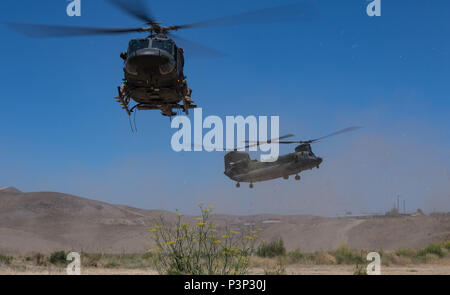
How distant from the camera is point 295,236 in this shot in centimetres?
4881

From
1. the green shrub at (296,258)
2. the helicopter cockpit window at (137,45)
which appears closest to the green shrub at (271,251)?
the green shrub at (296,258)

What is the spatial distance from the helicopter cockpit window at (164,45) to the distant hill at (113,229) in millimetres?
25633

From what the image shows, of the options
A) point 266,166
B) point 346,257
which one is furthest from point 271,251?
point 266,166

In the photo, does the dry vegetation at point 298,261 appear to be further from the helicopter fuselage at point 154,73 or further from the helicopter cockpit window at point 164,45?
the helicopter cockpit window at point 164,45

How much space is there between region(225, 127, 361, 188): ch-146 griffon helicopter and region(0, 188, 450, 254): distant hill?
16.9ft

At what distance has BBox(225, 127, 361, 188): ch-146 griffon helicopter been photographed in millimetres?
33906

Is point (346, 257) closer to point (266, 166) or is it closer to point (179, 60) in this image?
point (179, 60)

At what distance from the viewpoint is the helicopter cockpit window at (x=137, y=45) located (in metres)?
13.9

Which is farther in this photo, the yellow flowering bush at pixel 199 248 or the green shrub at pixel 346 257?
the green shrub at pixel 346 257

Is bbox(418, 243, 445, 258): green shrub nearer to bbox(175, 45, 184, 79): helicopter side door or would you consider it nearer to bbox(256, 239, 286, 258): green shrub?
bbox(256, 239, 286, 258): green shrub

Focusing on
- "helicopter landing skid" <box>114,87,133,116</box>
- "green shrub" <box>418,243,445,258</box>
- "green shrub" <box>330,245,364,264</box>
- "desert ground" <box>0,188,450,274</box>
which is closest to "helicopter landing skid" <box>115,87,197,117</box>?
"helicopter landing skid" <box>114,87,133,116</box>

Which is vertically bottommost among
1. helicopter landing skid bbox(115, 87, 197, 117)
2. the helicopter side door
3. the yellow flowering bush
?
the yellow flowering bush

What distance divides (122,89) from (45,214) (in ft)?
147
